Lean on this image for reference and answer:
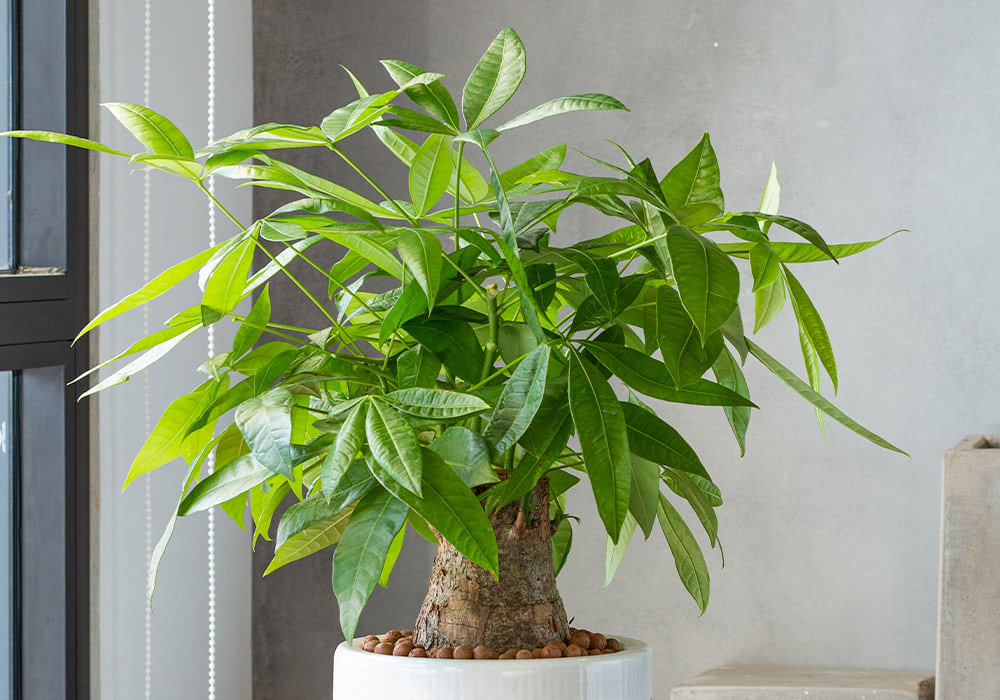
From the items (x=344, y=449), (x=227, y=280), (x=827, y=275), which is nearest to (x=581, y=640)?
(x=344, y=449)

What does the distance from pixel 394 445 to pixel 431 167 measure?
0.72ft

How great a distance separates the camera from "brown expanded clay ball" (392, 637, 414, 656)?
0.80 meters

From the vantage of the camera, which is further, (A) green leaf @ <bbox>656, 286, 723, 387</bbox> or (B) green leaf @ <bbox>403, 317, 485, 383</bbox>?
(B) green leaf @ <bbox>403, 317, 485, 383</bbox>

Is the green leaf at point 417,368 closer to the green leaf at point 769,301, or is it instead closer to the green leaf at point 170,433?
the green leaf at point 170,433

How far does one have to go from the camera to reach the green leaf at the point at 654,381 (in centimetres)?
72

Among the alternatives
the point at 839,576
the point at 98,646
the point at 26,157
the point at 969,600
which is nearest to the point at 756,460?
the point at 839,576

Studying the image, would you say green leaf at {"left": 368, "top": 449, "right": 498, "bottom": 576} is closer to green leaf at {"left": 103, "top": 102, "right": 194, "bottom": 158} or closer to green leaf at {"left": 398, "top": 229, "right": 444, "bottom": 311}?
green leaf at {"left": 398, "top": 229, "right": 444, "bottom": 311}

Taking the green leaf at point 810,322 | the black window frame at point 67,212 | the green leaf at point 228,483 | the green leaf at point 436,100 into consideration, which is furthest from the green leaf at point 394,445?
the black window frame at point 67,212

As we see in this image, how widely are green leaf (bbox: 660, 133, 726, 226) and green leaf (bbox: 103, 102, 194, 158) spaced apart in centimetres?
36

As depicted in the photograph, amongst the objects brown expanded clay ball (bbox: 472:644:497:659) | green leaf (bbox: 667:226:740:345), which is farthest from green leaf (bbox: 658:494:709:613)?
green leaf (bbox: 667:226:740:345)

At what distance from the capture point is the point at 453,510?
2.14 feet

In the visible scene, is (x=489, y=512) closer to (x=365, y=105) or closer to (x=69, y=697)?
(x=365, y=105)

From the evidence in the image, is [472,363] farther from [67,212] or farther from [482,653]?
[67,212]

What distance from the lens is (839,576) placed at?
6.17 feet
